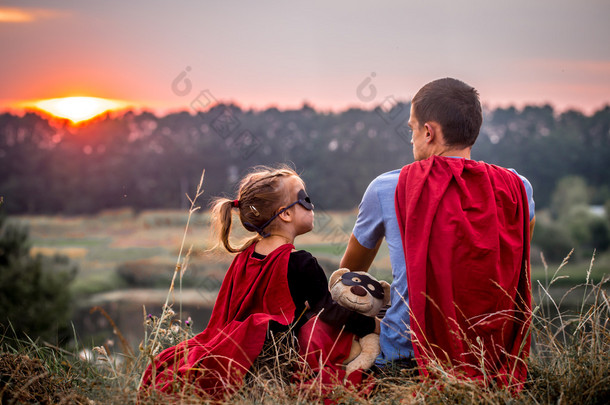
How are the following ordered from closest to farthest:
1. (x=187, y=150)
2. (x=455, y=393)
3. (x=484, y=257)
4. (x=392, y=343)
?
1. (x=455, y=393)
2. (x=484, y=257)
3. (x=392, y=343)
4. (x=187, y=150)

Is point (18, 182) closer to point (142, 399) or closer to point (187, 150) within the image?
point (187, 150)

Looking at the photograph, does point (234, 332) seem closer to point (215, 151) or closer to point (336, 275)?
point (336, 275)

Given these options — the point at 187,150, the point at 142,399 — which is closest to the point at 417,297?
the point at 142,399

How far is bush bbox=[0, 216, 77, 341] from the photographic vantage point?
770 inches

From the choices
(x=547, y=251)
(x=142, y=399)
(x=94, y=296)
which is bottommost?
(x=94, y=296)

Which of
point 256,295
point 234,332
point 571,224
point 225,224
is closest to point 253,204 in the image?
point 225,224

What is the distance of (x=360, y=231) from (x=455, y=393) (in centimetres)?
92

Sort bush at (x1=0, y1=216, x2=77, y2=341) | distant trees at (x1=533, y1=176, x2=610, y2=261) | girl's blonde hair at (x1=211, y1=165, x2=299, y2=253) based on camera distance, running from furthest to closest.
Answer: distant trees at (x1=533, y1=176, x2=610, y2=261) → bush at (x1=0, y1=216, x2=77, y2=341) → girl's blonde hair at (x1=211, y1=165, x2=299, y2=253)

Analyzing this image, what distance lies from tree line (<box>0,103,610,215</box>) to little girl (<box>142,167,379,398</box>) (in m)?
31.6

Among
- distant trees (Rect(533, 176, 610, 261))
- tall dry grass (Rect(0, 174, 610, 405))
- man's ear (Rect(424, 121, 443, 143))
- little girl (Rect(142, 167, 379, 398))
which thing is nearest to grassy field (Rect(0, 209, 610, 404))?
tall dry grass (Rect(0, 174, 610, 405))

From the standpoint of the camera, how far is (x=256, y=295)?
10.2ft

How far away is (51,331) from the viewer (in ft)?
61.2

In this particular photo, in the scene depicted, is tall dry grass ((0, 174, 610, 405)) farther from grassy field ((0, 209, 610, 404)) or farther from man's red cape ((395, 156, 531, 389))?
man's red cape ((395, 156, 531, 389))

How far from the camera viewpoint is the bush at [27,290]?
64.2 feet
